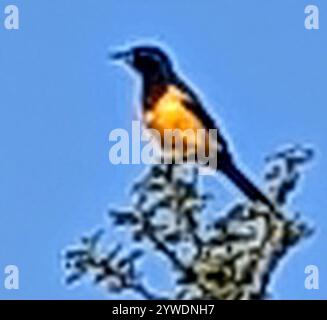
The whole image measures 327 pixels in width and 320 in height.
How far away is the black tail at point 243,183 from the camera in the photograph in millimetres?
1956

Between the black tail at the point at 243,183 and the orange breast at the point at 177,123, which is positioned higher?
the orange breast at the point at 177,123

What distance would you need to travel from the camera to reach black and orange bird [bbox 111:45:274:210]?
7.25ft

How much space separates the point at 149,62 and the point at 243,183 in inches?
18.8

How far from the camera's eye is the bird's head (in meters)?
2.22

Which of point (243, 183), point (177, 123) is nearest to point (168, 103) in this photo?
point (177, 123)

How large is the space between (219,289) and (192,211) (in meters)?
0.18

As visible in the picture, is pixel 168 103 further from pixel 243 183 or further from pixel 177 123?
pixel 243 183

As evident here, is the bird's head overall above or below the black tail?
above

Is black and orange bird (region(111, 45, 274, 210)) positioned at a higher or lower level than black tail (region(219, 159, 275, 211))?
higher

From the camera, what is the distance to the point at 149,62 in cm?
232

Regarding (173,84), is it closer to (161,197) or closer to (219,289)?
(161,197)

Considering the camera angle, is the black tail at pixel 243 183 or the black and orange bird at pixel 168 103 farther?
the black and orange bird at pixel 168 103

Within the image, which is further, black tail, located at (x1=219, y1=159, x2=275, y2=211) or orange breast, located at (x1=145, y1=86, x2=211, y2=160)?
orange breast, located at (x1=145, y1=86, x2=211, y2=160)

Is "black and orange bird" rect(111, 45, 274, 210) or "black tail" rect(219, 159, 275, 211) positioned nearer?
"black tail" rect(219, 159, 275, 211)
